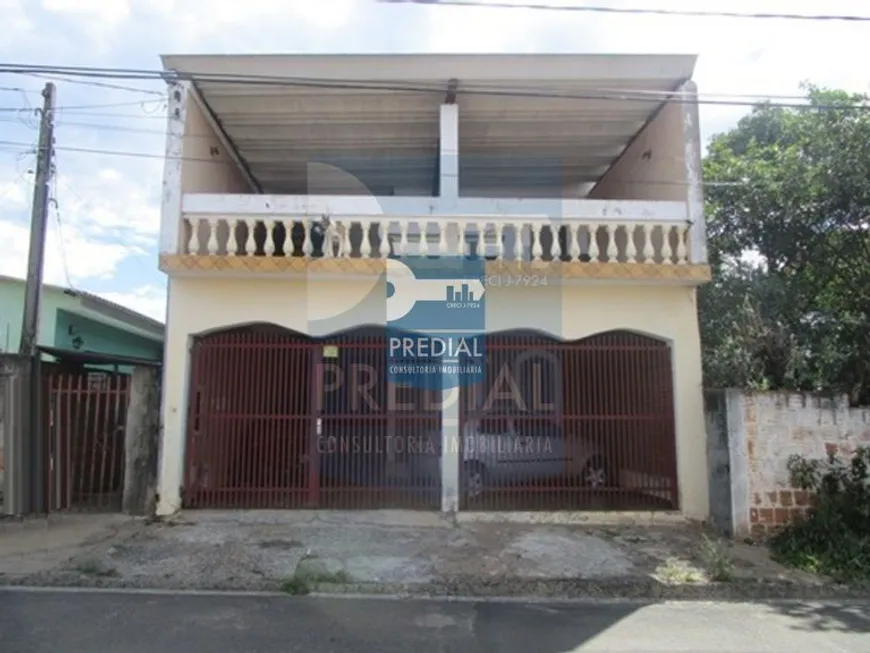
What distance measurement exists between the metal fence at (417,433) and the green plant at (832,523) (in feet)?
4.40

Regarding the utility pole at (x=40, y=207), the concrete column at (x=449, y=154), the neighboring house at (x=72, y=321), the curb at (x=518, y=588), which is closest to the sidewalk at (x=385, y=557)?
the curb at (x=518, y=588)

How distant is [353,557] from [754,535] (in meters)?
4.11

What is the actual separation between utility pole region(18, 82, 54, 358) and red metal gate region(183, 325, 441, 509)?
2321mm

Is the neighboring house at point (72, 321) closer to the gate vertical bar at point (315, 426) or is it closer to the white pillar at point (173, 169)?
the white pillar at point (173, 169)

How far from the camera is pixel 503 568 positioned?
18.1 feet

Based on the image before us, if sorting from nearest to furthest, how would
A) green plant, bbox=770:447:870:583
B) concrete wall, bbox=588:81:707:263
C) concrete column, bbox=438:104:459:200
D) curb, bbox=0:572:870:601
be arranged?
curb, bbox=0:572:870:601, green plant, bbox=770:447:870:583, concrete wall, bbox=588:81:707:263, concrete column, bbox=438:104:459:200

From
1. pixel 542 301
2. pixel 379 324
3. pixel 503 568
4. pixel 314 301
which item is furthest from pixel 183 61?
pixel 503 568

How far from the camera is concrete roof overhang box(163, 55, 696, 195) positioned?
7.62 m

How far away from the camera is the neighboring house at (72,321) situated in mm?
11469

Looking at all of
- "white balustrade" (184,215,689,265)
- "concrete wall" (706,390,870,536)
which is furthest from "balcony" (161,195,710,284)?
"concrete wall" (706,390,870,536)

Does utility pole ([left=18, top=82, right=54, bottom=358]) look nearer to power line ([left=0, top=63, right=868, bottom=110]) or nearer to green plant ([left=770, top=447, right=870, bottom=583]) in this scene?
power line ([left=0, top=63, right=868, bottom=110])

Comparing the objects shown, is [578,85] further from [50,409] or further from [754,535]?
[50,409]

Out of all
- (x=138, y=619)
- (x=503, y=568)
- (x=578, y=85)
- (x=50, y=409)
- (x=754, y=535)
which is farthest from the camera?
(x=578, y=85)

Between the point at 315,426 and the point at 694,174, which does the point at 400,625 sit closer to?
the point at 315,426
